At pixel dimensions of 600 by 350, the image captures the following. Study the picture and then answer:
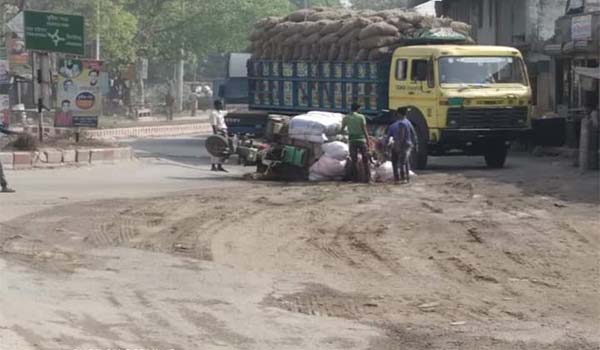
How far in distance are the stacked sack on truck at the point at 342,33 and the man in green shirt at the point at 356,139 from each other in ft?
15.8

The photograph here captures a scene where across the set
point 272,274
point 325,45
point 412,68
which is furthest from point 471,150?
point 272,274

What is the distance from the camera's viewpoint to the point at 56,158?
2284 centimetres

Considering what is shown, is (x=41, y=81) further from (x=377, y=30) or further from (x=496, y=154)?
(x=496, y=154)

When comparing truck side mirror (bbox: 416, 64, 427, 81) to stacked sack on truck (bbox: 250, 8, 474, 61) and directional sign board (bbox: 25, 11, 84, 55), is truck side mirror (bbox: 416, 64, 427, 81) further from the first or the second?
directional sign board (bbox: 25, 11, 84, 55)

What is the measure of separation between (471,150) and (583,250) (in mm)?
12093

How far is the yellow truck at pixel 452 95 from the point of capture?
933 inches

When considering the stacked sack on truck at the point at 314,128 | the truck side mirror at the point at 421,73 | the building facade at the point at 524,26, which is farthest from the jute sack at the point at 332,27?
the building facade at the point at 524,26

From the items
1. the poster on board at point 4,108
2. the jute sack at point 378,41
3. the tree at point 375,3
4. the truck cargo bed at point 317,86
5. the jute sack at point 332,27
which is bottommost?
the poster on board at point 4,108

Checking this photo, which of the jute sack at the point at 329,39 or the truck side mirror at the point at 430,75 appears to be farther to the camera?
the jute sack at the point at 329,39

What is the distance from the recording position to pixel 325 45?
27.1 meters

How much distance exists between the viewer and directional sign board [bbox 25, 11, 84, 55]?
2481 centimetres

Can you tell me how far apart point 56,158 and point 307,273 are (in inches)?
505

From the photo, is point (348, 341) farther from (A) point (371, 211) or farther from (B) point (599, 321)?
(A) point (371, 211)

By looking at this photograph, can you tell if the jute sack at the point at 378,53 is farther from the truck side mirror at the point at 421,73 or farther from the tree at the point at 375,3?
the tree at the point at 375,3
